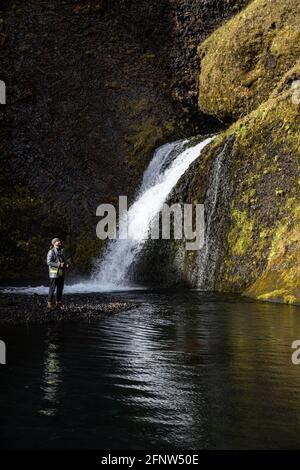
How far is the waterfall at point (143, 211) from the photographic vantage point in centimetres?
3456

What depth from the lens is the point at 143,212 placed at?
36.8 m

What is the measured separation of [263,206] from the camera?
26.0 m

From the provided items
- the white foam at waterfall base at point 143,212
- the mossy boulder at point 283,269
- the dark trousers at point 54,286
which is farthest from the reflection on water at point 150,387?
the white foam at waterfall base at point 143,212

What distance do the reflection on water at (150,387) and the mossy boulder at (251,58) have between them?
26.6 metres

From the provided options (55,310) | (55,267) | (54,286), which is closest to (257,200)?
(55,267)

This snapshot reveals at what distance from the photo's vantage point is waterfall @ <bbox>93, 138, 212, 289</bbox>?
34.6 m

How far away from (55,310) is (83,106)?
28.7m

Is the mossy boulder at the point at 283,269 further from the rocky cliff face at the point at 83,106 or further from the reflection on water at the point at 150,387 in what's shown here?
the rocky cliff face at the point at 83,106

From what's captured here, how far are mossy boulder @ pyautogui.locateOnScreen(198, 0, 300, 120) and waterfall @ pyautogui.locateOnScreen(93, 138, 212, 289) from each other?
202 inches

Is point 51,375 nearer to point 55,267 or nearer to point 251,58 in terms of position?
point 55,267

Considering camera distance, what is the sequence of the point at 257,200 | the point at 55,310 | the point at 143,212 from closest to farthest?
1. the point at 55,310
2. the point at 257,200
3. the point at 143,212

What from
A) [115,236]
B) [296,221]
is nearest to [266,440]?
[296,221]
